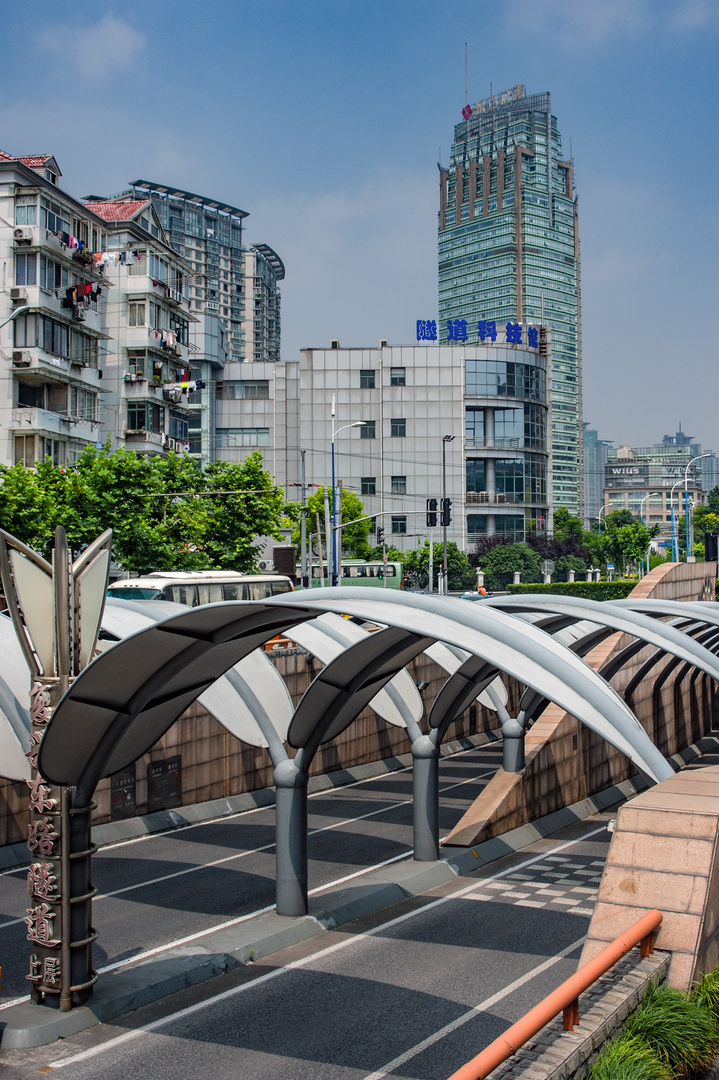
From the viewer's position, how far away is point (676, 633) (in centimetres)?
1327

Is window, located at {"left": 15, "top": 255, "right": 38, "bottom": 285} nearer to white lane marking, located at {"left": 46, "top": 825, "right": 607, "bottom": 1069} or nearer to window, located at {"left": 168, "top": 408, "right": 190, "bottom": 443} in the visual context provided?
window, located at {"left": 168, "top": 408, "right": 190, "bottom": 443}

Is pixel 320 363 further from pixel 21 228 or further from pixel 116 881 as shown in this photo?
pixel 116 881

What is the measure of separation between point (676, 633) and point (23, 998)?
29.7 feet

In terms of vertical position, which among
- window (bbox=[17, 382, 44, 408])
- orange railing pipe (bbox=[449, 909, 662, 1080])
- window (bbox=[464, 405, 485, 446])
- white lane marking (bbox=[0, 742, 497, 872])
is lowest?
white lane marking (bbox=[0, 742, 497, 872])

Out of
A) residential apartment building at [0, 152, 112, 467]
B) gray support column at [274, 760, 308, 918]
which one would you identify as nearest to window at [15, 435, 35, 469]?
residential apartment building at [0, 152, 112, 467]

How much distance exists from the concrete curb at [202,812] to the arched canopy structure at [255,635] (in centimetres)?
814

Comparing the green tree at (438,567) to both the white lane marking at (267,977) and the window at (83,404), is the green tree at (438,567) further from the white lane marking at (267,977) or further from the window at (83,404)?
the white lane marking at (267,977)

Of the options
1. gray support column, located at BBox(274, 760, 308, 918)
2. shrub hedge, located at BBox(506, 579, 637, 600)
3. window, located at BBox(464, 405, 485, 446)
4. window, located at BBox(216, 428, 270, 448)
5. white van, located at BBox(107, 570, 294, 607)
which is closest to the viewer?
gray support column, located at BBox(274, 760, 308, 918)

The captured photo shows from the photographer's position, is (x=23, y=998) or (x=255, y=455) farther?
(x=255, y=455)

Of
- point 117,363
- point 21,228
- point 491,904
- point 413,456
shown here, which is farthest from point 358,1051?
point 413,456

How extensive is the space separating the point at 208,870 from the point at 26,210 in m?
44.1

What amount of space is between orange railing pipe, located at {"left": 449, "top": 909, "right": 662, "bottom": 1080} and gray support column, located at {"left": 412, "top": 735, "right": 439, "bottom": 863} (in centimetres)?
772

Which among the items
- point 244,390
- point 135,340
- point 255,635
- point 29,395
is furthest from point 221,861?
point 244,390

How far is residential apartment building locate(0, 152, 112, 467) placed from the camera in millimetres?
51906
